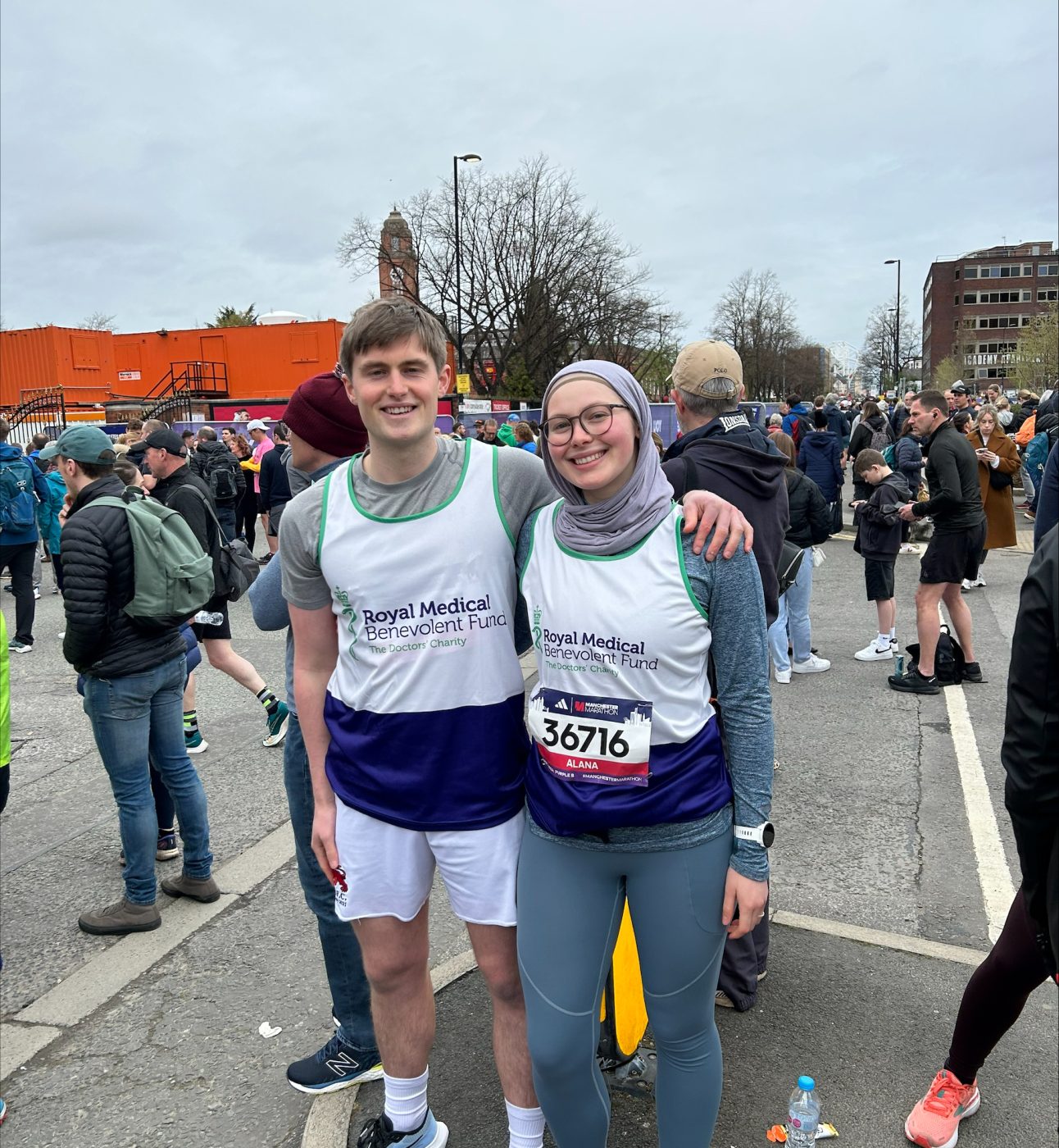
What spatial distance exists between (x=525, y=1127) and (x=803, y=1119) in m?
0.72

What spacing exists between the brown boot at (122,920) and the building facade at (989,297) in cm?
11558

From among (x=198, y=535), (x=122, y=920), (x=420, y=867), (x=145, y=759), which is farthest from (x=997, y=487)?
(x=420, y=867)

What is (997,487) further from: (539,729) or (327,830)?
(327,830)

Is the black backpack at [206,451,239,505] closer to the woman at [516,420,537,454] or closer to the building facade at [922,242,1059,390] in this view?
the woman at [516,420,537,454]

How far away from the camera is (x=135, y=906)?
3953 mm

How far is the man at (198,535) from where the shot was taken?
527 centimetres

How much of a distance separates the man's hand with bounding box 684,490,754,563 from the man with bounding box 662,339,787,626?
643 millimetres

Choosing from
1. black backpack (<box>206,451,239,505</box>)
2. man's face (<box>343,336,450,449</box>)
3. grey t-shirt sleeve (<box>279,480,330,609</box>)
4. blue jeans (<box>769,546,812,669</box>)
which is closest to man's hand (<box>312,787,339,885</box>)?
grey t-shirt sleeve (<box>279,480,330,609</box>)

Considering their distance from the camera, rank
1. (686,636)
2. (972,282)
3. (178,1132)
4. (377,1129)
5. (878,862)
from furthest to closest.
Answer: (972,282)
(878,862)
(178,1132)
(377,1129)
(686,636)

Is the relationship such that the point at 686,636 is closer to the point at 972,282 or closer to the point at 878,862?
the point at 878,862

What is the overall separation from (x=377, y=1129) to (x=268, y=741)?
3.87m

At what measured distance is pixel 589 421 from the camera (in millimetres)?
1979

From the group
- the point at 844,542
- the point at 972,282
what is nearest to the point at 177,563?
the point at 844,542

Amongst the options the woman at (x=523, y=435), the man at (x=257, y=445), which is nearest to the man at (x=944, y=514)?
the woman at (x=523, y=435)
